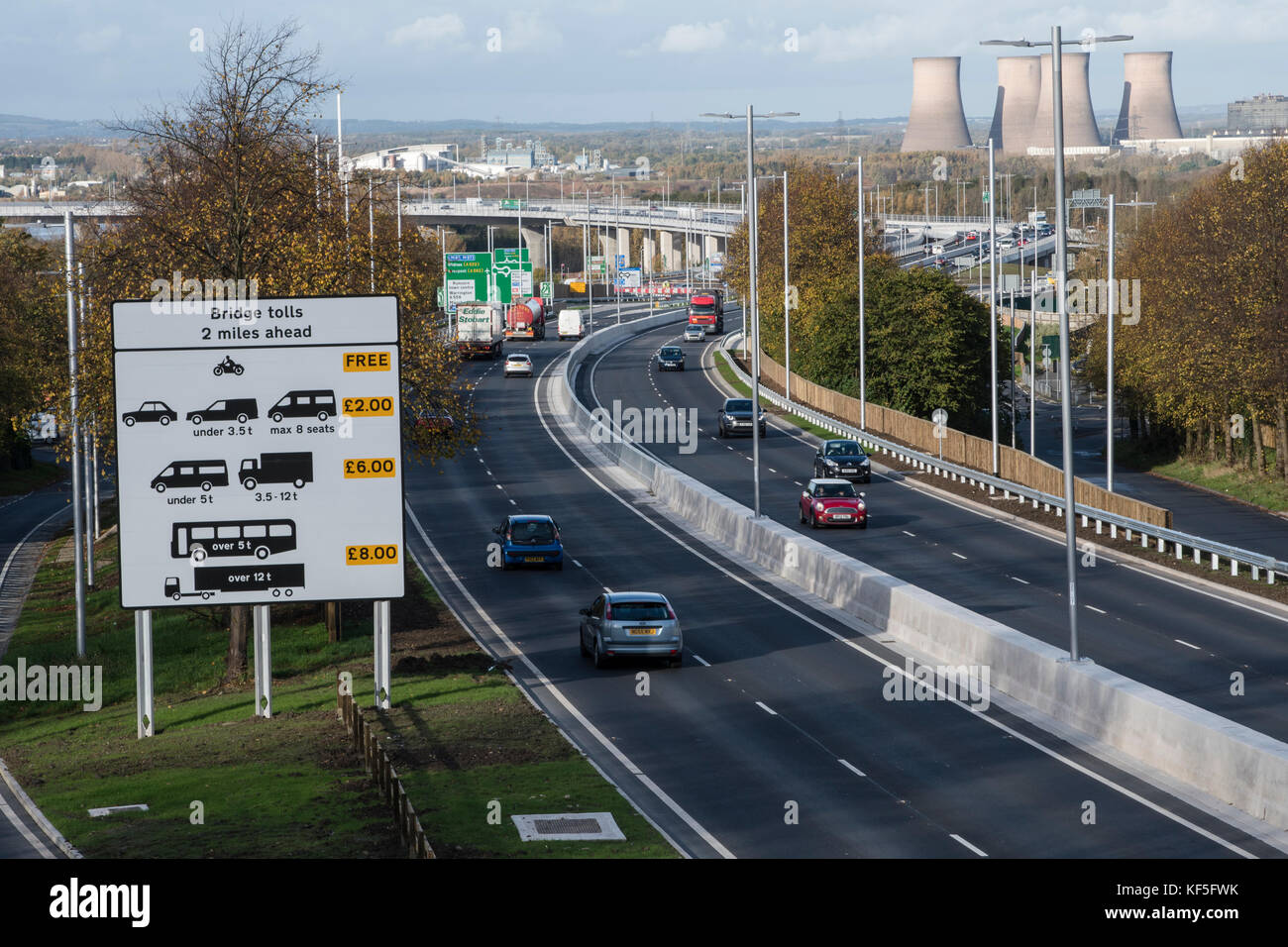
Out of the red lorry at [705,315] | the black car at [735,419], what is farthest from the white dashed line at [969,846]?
the red lorry at [705,315]

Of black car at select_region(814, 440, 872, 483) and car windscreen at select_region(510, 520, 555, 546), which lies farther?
black car at select_region(814, 440, 872, 483)

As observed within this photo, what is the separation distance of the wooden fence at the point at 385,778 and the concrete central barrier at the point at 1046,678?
9.71 metres

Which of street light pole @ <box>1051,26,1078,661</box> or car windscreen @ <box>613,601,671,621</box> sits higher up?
street light pole @ <box>1051,26,1078,661</box>

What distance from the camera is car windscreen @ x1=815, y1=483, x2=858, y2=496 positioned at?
47.1 metres

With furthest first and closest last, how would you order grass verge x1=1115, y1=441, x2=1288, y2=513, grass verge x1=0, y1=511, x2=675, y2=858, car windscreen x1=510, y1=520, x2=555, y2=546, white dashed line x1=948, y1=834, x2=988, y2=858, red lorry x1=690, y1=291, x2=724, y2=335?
red lorry x1=690, y1=291, x2=724, y2=335, grass verge x1=1115, y1=441, x2=1288, y2=513, car windscreen x1=510, y1=520, x2=555, y2=546, grass verge x1=0, y1=511, x2=675, y2=858, white dashed line x1=948, y1=834, x2=988, y2=858

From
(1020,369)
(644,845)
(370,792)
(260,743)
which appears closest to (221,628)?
(260,743)

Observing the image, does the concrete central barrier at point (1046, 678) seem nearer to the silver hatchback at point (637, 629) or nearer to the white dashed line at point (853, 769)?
the white dashed line at point (853, 769)

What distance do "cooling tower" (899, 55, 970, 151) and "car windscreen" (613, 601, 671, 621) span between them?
166291 millimetres

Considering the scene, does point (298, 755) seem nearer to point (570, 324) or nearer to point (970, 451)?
point (970, 451)

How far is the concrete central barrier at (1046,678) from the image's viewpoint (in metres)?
19.0

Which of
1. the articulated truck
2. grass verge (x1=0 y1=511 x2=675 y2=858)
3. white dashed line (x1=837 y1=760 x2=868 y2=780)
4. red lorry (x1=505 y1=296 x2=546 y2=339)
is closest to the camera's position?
grass verge (x1=0 y1=511 x2=675 y2=858)

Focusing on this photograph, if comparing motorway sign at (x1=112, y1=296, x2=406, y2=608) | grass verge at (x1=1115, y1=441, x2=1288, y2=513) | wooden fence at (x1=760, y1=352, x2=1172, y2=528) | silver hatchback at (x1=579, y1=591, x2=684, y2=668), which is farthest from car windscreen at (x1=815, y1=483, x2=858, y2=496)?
motorway sign at (x1=112, y1=296, x2=406, y2=608)

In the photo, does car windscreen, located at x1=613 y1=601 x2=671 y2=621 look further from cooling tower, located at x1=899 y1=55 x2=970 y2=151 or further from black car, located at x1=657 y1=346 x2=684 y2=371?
cooling tower, located at x1=899 y1=55 x2=970 y2=151
